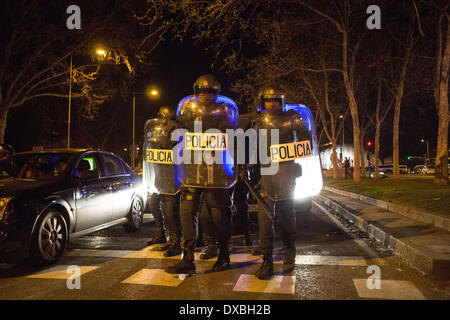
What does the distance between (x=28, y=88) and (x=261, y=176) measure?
20.2 meters

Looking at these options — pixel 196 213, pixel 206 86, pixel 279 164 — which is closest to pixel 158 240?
pixel 196 213

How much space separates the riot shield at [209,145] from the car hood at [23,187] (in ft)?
6.66

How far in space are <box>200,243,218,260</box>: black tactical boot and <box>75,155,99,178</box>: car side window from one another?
217 cm

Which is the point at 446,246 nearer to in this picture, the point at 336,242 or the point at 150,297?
the point at 336,242

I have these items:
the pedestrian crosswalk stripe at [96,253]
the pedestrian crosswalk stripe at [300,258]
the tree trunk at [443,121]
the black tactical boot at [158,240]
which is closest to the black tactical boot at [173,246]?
the pedestrian crosswalk stripe at [300,258]

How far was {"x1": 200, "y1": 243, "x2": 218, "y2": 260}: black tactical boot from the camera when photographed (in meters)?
5.92

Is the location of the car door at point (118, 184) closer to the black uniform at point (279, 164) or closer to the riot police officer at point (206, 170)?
the riot police officer at point (206, 170)

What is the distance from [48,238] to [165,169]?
1.81m

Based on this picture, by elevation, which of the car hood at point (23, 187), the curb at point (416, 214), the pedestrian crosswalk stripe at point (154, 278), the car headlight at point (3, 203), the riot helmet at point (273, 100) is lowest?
the pedestrian crosswalk stripe at point (154, 278)

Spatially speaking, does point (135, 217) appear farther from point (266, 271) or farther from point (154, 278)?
point (266, 271)

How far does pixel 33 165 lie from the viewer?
692 cm

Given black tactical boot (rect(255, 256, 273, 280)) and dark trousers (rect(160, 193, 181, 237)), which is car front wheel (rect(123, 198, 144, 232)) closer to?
dark trousers (rect(160, 193, 181, 237))

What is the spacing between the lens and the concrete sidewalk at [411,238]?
197 inches

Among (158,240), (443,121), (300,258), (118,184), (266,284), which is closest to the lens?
(266,284)
